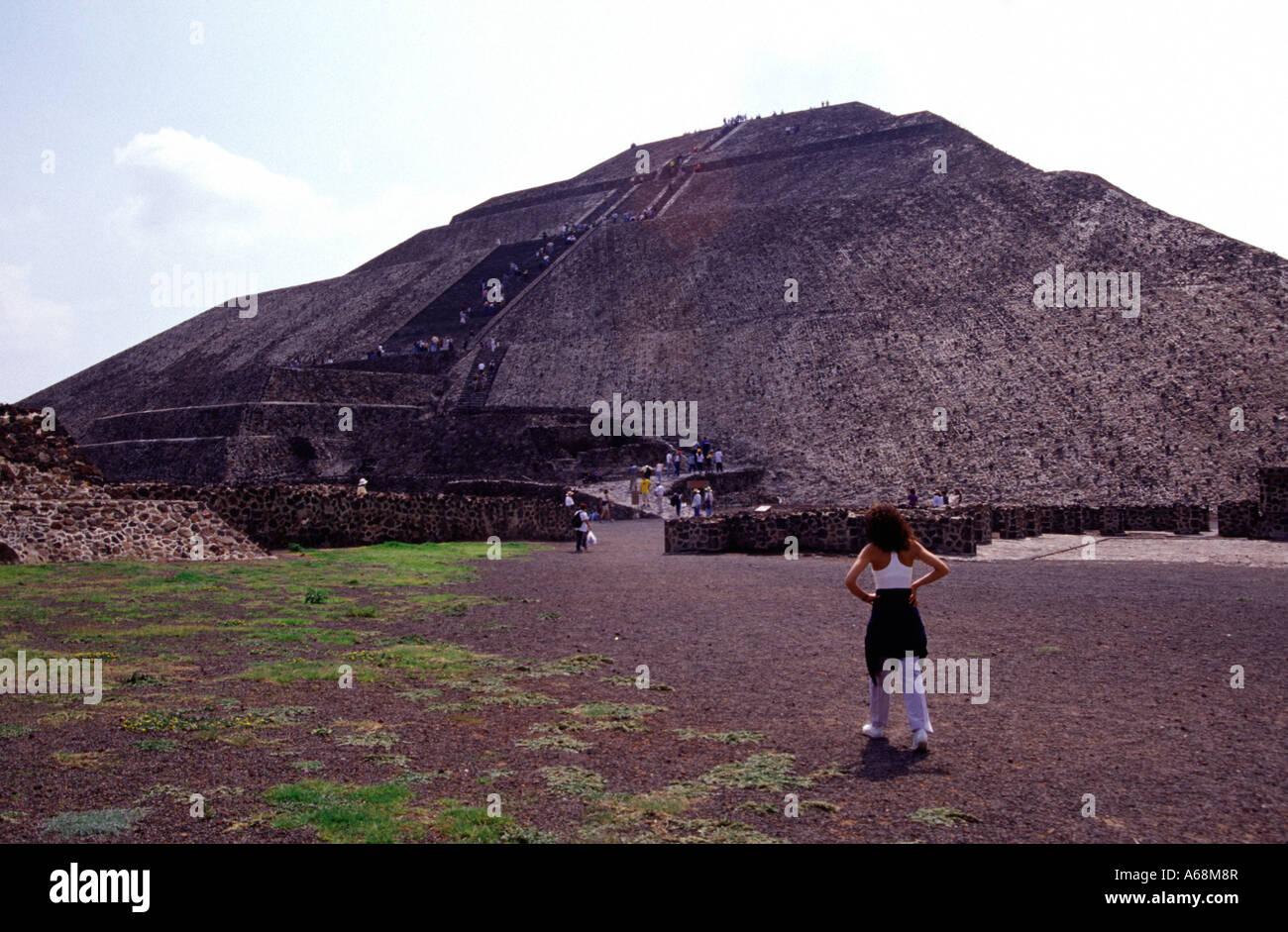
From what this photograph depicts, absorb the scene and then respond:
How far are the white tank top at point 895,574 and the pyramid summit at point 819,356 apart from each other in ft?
91.1

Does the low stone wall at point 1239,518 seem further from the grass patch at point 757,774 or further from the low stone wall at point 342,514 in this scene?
the grass patch at point 757,774

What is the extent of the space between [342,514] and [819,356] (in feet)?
81.2

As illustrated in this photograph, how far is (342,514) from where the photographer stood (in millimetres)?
26078

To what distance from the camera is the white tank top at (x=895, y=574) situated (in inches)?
284

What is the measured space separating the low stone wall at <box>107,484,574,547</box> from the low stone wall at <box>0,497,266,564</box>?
3.24m

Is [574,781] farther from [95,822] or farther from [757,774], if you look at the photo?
[95,822]

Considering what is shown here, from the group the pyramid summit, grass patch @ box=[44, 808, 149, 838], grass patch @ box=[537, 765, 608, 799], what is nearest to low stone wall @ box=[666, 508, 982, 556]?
the pyramid summit

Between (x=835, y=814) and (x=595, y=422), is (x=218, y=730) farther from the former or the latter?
(x=595, y=422)

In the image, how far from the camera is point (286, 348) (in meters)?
66.3

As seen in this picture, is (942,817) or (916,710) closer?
(942,817)

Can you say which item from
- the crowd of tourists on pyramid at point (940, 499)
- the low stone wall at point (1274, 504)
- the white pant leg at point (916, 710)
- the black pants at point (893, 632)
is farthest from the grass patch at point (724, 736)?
the low stone wall at point (1274, 504)

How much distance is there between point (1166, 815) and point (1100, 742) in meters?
1.51

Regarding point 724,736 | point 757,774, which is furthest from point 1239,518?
point 757,774

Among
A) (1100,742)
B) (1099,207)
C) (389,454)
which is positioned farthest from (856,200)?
(1100,742)
